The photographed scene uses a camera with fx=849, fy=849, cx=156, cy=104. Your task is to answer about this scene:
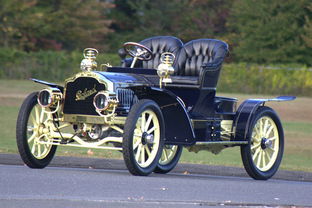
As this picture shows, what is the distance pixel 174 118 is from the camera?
32.6 ft

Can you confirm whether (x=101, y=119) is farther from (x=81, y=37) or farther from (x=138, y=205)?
(x=81, y=37)

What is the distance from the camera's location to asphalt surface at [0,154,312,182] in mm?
10902

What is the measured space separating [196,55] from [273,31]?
33.0m

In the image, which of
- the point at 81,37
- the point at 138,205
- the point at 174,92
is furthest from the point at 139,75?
the point at 81,37

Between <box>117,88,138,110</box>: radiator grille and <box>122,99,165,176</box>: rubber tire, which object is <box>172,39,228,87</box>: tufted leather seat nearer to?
<box>117,88,138,110</box>: radiator grille

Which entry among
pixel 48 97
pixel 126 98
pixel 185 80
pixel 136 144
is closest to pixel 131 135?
pixel 136 144

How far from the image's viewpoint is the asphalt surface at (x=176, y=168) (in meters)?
10.9

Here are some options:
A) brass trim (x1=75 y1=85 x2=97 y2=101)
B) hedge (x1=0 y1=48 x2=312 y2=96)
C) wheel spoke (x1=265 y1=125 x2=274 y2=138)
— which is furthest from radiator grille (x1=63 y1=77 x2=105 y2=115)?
hedge (x1=0 y1=48 x2=312 y2=96)

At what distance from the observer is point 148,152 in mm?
9266

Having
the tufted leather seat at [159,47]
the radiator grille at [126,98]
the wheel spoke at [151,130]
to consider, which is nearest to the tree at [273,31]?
the tufted leather seat at [159,47]

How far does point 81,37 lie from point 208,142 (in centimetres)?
3748

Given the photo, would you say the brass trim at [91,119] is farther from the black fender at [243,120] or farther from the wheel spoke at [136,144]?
the black fender at [243,120]

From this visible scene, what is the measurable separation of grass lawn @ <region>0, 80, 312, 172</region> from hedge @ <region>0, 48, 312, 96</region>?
7.61 feet

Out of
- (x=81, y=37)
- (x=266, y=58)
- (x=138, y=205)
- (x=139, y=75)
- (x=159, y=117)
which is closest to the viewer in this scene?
(x=138, y=205)
